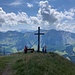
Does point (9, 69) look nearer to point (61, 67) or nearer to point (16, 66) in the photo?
point (16, 66)

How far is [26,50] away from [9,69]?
16024 millimetres

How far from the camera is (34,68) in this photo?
4041 centimetres

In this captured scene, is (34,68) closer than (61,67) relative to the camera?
Yes

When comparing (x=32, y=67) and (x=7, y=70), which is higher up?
(x=32, y=67)

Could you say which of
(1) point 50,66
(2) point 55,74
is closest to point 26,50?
(1) point 50,66

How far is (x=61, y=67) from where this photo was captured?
45312mm

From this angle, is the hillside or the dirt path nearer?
the hillside

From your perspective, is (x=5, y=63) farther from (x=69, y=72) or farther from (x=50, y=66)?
(x=69, y=72)

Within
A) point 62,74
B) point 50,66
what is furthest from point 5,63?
point 62,74

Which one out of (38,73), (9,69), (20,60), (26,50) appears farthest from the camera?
(26,50)

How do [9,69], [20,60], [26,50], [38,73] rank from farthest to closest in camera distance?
[26,50] → [20,60] → [9,69] → [38,73]

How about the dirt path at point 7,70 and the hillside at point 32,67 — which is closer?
the hillside at point 32,67

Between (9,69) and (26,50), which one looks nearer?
(9,69)

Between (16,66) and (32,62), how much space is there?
11.7ft
